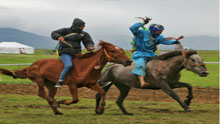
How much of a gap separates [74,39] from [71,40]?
0.25 ft

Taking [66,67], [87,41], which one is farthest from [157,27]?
[66,67]

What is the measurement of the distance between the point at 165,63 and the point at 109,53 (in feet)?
6.20

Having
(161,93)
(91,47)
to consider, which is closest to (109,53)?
(91,47)

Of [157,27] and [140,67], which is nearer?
[140,67]

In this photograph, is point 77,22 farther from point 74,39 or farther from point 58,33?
point 58,33

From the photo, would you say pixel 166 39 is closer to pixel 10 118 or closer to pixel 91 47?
pixel 91 47

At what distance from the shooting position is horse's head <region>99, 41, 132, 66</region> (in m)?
7.29

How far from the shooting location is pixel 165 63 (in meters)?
8.62

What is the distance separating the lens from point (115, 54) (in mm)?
7387

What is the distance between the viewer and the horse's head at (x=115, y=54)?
23.9ft

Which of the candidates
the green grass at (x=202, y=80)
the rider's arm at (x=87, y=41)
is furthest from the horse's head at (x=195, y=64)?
the green grass at (x=202, y=80)

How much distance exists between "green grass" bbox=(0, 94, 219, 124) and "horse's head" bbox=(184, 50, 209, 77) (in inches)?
41.9

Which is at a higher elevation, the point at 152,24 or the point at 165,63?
the point at 152,24

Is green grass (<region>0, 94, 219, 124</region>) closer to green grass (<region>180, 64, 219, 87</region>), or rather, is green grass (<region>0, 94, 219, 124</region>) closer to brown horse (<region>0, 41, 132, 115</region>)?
brown horse (<region>0, 41, 132, 115</region>)
